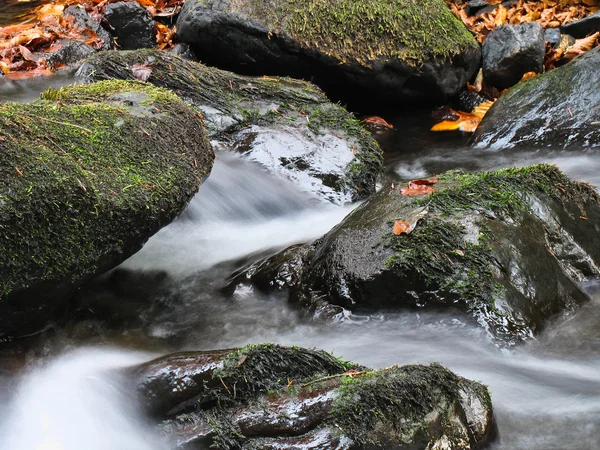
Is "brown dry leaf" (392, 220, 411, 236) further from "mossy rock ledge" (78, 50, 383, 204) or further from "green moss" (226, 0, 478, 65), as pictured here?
"green moss" (226, 0, 478, 65)

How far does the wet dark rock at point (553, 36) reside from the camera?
26.2ft

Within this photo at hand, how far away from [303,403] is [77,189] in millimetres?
1471

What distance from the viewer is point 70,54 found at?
7605 millimetres

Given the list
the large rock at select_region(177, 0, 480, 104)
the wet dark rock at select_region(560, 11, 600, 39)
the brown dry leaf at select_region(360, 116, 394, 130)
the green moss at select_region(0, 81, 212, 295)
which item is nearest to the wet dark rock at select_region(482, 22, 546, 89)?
the large rock at select_region(177, 0, 480, 104)

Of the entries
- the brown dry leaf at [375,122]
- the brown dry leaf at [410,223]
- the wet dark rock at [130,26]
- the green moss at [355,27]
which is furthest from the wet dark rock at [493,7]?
the brown dry leaf at [410,223]

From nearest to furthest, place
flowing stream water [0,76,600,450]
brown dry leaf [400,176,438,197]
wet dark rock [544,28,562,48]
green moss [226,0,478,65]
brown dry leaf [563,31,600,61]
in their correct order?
flowing stream water [0,76,600,450], brown dry leaf [400,176,438,197], green moss [226,0,478,65], brown dry leaf [563,31,600,61], wet dark rock [544,28,562,48]

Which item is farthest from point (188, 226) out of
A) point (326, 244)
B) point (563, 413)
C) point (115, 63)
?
point (563, 413)

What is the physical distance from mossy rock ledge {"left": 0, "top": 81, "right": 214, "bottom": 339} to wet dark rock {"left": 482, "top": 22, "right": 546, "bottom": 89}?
4.98 meters

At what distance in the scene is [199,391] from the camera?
2.64 meters

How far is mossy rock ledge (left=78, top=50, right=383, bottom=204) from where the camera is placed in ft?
17.6

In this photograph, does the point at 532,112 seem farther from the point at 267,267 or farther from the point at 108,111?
the point at 108,111

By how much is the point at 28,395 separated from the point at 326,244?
187 cm

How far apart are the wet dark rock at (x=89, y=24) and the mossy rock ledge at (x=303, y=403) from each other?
20.4 feet

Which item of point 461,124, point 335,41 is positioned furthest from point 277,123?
point 461,124
